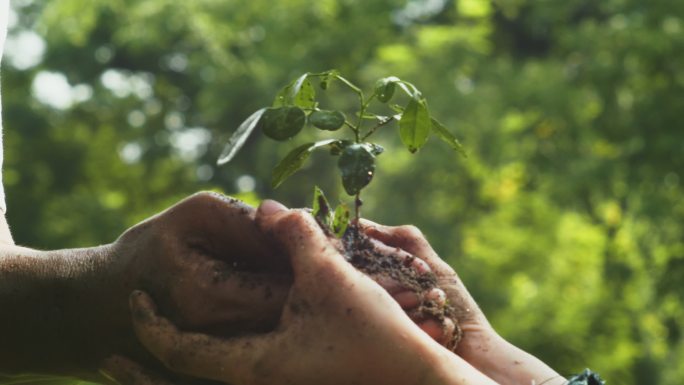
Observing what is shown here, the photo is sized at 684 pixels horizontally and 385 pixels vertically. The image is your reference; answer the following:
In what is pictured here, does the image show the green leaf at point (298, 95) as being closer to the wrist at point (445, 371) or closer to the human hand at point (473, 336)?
the human hand at point (473, 336)

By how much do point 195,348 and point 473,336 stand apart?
53 cm

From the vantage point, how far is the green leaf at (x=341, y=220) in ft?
6.80

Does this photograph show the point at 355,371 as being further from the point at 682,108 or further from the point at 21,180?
the point at 21,180

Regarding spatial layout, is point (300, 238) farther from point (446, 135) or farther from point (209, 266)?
point (446, 135)

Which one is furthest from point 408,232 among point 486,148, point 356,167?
point 486,148

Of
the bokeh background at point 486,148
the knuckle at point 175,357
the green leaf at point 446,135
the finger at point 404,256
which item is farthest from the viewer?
the bokeh background at point 486,148

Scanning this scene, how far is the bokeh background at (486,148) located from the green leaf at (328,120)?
51.6ft

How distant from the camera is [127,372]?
1.95m

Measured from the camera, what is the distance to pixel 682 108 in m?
18.1

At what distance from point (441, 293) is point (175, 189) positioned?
25.5 meters

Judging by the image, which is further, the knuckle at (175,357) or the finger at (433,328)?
the finger at (433,328)

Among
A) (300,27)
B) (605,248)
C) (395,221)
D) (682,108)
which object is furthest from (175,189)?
(682,108)

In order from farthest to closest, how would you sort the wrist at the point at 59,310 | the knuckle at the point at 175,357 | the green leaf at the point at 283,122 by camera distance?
the green leaf at the point at 283,122, the wrist at the point at 59,310, the knuckle at the point at 175,357

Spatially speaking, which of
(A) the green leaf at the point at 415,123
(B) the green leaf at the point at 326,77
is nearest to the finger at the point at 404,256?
(A) the green leaf at the point at 415,123
